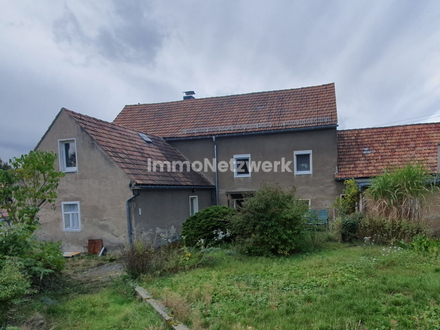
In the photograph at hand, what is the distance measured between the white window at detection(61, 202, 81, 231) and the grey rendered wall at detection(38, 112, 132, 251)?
0.55ft

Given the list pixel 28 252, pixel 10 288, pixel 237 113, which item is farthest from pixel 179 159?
pixel 10 288

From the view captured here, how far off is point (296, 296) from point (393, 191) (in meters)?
7.19

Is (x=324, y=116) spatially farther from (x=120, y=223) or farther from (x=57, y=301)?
(x=57, y=301)

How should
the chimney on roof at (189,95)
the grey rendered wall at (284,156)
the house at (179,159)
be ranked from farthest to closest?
the chimney on roof at (189,95) → the grey rendered wall at (284,156) → the house at (179,159)

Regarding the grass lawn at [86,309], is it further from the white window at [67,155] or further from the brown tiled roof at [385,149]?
the brown tiled roof at [385,149]

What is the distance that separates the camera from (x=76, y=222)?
12516 millimetres

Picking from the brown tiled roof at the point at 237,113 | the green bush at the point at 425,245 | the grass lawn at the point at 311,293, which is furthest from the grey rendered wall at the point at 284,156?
the grass lawn at the point at 311,293

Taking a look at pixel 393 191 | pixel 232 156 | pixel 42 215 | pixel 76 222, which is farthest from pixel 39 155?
pixel 393 191

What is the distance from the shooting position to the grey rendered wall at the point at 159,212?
1174 centimetres

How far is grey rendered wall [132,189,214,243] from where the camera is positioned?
11742mm

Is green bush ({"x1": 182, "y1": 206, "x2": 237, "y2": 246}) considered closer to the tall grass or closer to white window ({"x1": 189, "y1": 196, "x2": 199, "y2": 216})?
white window ({"x1": 189, "y1": 196, "x2": 199, "y2": 216})

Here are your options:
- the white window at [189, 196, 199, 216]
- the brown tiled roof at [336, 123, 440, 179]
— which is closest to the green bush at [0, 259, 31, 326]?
the white window at [189, 196, 199, 216]

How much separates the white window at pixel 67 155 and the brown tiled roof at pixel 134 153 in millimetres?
1108

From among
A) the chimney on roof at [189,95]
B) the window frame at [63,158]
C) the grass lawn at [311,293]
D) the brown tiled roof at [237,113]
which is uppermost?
the chimney on roof at [189,95]
